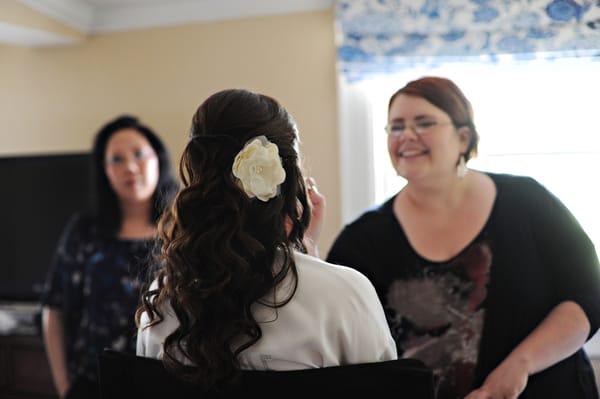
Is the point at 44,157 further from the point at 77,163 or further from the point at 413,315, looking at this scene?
the point at 413,315

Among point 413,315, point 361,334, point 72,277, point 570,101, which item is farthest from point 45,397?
point 570,101

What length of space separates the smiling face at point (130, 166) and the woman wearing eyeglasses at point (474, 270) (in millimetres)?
1095

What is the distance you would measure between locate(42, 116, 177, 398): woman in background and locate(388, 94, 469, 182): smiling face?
1072mm

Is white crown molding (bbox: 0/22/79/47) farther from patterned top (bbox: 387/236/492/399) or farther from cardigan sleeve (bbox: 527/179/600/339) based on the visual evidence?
cardigan sleeve (bbox: 527/179/600/339)

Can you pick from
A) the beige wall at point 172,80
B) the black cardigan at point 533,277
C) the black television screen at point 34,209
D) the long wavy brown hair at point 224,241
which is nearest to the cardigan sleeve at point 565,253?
the black cardigan at point 533,277

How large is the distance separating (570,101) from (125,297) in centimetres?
191

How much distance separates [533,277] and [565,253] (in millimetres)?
98

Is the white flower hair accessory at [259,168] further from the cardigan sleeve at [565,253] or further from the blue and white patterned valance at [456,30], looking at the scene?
the blue and white patterned valance at [456,30]

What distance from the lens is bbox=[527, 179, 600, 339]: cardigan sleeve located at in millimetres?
1477

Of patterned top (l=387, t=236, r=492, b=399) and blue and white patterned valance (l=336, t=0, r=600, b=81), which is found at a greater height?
blue and white patterned valance (l=336, t=0, r=600, b=81)

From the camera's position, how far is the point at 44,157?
2979 millimetres

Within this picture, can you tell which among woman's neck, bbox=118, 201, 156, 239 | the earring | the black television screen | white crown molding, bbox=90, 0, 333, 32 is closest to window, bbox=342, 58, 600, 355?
white crown molding, bbox=90, 0, 333, 32

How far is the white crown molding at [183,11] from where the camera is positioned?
2.69 metres

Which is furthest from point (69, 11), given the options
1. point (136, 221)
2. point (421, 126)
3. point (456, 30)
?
point (421, 126)
